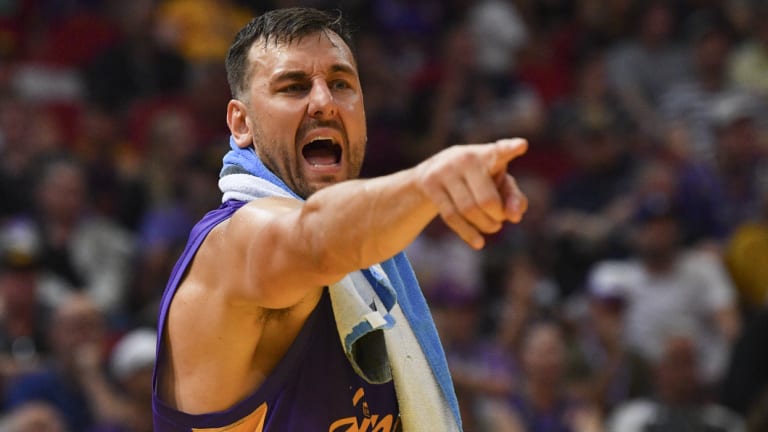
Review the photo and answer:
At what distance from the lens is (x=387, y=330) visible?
3055 mm

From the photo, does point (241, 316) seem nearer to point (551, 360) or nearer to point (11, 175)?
point (551, 360)

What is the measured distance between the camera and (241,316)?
2.74 metres

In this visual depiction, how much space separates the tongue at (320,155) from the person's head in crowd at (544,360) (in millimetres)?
3918

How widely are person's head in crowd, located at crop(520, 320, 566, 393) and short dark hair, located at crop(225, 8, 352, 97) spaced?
3.84 m

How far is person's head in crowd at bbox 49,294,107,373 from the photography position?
6.45m

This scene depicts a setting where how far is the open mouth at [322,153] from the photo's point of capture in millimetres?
3031

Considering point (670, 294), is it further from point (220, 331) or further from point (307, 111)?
point (220, 331)

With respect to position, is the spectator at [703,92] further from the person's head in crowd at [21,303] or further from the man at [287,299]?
the man at [287,299]

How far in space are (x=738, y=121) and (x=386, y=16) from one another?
309 centimetres

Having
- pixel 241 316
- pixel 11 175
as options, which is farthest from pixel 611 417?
pixel 241 316

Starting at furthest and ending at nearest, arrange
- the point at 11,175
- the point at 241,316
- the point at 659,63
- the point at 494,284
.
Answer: the point at 659,63 < the point at 494,284 < the point at 11,175 < the point at 241,316

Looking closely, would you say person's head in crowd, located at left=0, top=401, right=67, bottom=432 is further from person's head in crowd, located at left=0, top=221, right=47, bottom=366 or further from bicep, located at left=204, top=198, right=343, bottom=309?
bicep, located at left=204, top=198, right=343, bottom=309

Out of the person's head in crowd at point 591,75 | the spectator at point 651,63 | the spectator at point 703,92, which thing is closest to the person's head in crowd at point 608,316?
the spectator at point 703,92

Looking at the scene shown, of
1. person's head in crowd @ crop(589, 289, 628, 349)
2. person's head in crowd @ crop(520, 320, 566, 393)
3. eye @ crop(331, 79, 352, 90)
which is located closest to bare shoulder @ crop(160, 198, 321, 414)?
eye @ crop(331, 79, 352, 90)
